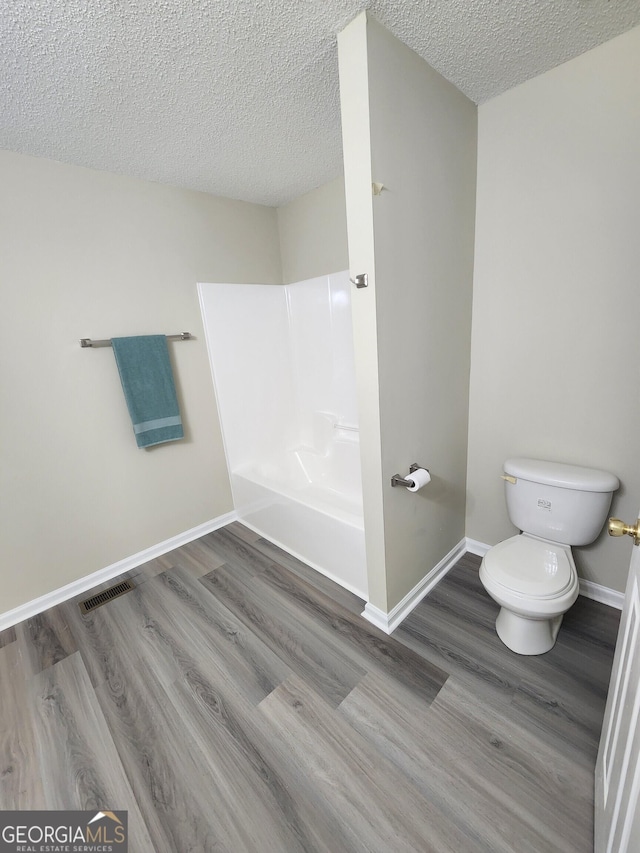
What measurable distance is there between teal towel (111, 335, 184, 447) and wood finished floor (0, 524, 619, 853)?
3.35ft

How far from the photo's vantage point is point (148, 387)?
213 cm

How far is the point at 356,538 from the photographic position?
1.76 m

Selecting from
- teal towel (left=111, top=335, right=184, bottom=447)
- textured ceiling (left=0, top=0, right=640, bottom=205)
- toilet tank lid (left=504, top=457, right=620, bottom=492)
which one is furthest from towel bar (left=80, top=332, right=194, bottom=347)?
toilet tank lid (left=504, top=457, right=620, bottom=492)

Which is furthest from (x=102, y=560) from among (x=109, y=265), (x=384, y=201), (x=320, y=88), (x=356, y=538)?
(x=320, y=88)

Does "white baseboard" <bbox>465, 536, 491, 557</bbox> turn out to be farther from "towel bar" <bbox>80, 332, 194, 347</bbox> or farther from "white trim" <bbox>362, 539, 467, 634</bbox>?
"towel bar" <bbox>80, 332, 194, 347</bbox>

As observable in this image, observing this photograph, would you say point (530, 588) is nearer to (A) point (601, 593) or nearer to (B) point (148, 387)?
(A) point (601, 593)

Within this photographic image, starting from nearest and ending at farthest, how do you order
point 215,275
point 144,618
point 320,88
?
point 320,88 < point 144,618 < point 215,275

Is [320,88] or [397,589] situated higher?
[320,88]

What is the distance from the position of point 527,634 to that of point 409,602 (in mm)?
521

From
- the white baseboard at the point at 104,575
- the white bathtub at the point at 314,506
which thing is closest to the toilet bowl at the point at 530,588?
the white bathtub at the point at 314,506

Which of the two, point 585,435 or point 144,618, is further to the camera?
point 144,618

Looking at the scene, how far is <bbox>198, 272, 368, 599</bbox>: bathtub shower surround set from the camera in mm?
2373

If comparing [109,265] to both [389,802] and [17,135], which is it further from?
[389,802]

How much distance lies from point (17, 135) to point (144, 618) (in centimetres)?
236
